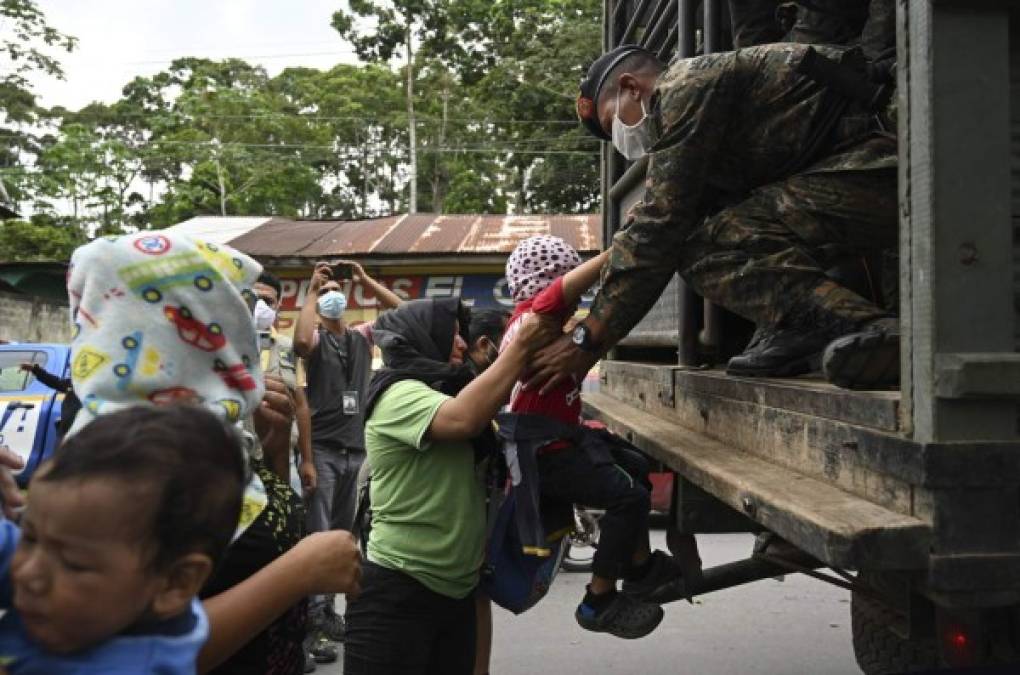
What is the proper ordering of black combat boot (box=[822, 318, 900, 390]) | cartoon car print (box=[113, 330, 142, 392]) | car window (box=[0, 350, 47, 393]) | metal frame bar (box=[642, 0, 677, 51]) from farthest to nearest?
car window (box=[0, 350, 47, 393])
metal frame bar (box=[642, 0, 677, 51])
black combat boot (box=[822, 318, 900, 390])
cartoon car print (box=[113, 330, 142, 392])

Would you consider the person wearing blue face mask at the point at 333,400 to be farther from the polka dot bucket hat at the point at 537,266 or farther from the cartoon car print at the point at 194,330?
the cartoon car print at the point at 194,330

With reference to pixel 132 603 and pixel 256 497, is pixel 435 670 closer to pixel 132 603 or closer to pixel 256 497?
pixel 256 497

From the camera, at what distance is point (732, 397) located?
239 cm

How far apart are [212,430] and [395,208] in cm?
3292

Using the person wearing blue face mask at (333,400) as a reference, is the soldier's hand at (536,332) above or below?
above

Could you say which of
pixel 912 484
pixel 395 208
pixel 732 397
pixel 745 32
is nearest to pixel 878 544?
pixel 912 484

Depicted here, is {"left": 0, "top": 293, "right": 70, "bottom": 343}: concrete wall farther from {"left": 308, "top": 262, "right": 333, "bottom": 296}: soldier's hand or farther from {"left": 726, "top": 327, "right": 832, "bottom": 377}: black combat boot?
{"left": 726, "top": 327, "right": 832, "bottom": 377}: black combat boot

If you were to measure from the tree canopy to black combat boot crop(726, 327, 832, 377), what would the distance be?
20840 millimetres

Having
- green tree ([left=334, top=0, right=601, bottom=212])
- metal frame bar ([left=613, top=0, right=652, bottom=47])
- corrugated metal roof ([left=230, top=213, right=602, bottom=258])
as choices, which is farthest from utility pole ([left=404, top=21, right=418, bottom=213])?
metal frame bar ([left=613, top=0, right=652, bottom=47])

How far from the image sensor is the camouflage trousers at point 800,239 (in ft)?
7.70

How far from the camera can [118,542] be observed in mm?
1047

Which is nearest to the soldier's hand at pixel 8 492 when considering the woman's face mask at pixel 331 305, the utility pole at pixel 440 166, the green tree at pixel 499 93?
the woman's face mask at pixel 331 305

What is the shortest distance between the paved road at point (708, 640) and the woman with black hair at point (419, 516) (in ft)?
7.07

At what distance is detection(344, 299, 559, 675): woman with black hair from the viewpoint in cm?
264
